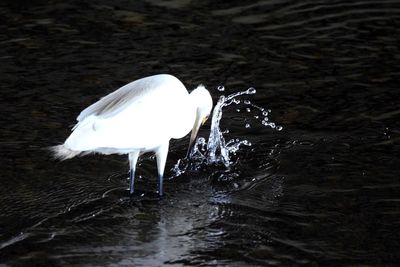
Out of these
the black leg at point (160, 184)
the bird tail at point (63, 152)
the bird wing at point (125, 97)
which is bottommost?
the black leg at point (160, 184)

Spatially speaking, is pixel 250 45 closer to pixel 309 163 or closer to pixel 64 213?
pixel 309 163

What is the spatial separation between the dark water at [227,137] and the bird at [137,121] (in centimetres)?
29

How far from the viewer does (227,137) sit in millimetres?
5730

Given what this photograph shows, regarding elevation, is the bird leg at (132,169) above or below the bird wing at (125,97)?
below

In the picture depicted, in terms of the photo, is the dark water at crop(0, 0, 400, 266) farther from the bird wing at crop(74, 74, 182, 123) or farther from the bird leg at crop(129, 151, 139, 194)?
the bird wing at crop(74, 74, 182, 123)

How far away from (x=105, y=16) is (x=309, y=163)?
3.11m

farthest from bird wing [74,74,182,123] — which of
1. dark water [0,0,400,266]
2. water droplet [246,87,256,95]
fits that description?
water droplet [246,87,256,95]

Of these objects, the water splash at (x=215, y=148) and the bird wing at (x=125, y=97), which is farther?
the water splash at (x=215, y=148)

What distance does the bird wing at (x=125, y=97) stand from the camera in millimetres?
4875

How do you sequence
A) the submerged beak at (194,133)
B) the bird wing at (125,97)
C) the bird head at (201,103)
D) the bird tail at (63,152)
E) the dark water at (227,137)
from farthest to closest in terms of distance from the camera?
the submerged beak at (194,133), the bird head at (201,103), the bird wing at (125,97), the bird tail at (63,152), the dark water at (227,137)

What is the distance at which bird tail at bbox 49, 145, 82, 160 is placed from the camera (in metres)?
4.77

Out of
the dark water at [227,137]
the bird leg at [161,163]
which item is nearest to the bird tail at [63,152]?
the dark water at [227,137]

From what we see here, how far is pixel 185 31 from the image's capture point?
744cm

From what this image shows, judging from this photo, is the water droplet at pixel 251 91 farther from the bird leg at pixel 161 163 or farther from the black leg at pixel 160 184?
the black leg at pixel 160 184
